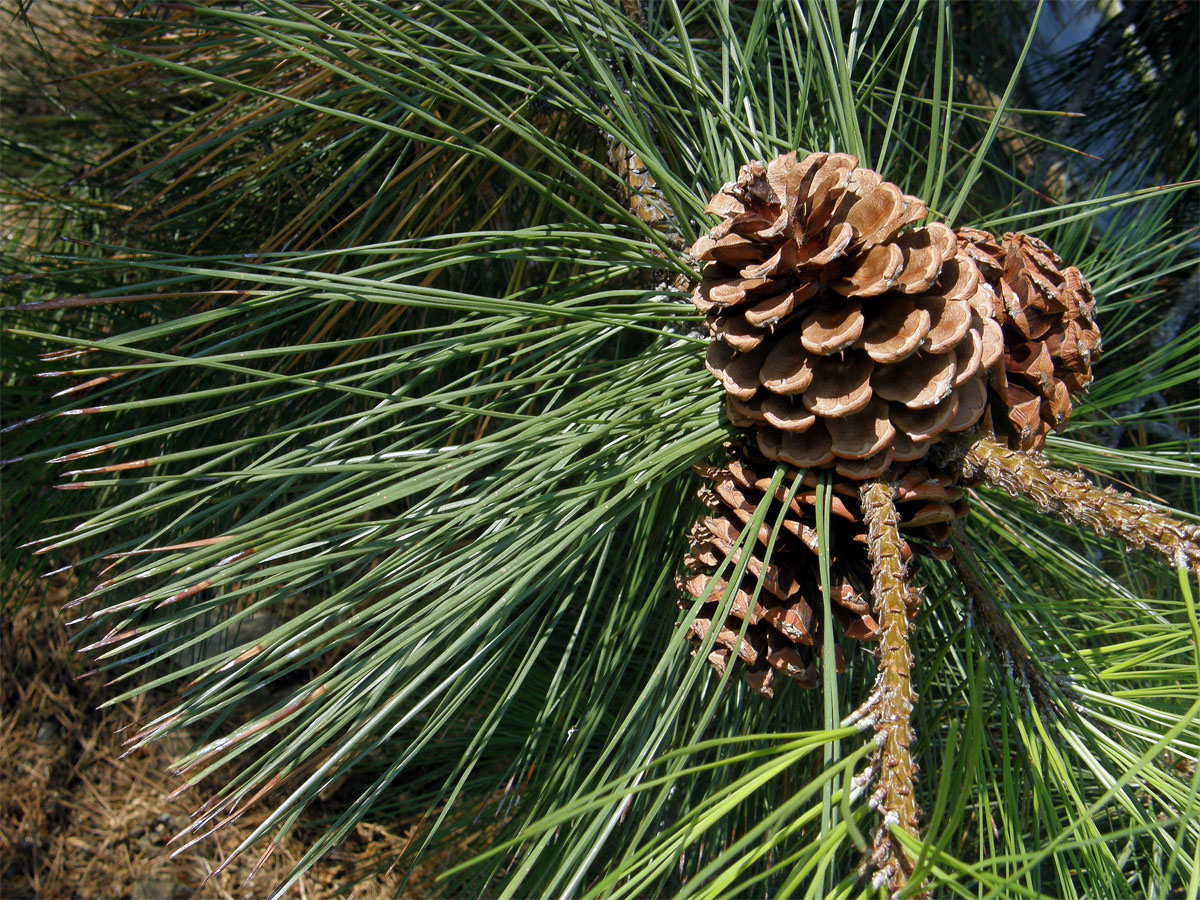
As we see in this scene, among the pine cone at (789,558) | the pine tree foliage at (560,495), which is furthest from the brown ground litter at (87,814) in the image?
A: the pine cone at (789,558)

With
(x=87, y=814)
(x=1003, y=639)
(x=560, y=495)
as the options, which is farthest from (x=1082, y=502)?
(x=87, y=814)

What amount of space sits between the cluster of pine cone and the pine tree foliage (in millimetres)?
24

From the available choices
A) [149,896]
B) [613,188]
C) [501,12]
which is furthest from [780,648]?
[149,896]

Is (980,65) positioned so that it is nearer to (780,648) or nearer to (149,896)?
(780,648)

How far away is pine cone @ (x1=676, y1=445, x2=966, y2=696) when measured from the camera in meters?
0.42

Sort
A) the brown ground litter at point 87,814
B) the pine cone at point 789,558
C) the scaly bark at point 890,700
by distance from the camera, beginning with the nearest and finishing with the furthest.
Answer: the scaly bark at point 890,700 < the pine cone at point 789,558 < the brown ground litter at point 87,814

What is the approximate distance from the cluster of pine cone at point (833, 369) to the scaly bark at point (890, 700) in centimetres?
3

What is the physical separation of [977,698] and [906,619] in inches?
1.9

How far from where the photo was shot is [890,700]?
34 centimetres

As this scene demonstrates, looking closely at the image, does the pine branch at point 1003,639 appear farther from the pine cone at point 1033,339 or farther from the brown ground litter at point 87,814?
the brown ground litter at point 87,814

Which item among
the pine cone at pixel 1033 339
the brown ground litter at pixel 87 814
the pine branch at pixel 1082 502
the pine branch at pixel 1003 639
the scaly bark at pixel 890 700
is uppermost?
the pine cone at pixel 1033 339

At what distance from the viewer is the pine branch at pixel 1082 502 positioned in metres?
0.35

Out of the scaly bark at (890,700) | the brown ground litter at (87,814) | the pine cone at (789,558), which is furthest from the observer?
the brown ground litter at (87,814)

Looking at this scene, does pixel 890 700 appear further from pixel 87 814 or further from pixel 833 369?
pixel 87 814
